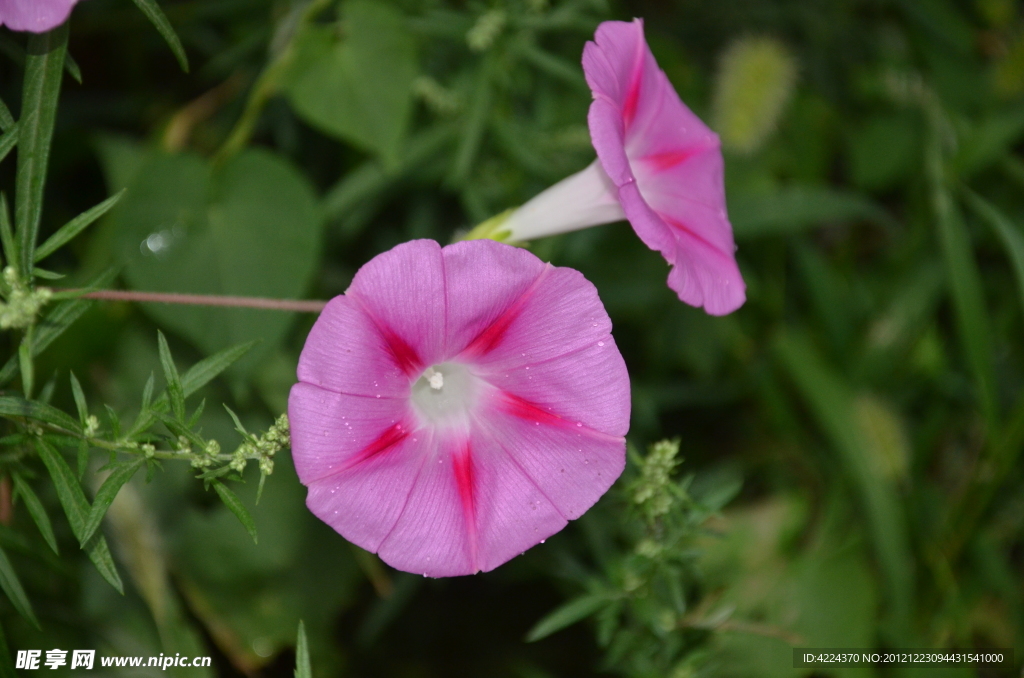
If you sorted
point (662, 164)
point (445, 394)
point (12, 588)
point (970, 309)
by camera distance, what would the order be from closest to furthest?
point (12, 588) < point (445, 394) < point (662, 164) < point (970, 309)

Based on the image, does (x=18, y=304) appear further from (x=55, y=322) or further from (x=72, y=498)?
(x=72, y=498)

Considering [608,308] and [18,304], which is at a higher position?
[18,304]

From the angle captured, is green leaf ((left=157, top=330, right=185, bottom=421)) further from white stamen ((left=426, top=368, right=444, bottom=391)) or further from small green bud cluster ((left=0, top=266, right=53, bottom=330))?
white stamen ((left=426, top=368, right=444, bottom=391))

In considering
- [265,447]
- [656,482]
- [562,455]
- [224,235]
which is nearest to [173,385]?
[265,447]

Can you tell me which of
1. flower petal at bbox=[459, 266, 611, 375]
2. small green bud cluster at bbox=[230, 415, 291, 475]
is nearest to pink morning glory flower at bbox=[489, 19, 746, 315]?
flower petal at bbox=[459, 266, 611, 375]

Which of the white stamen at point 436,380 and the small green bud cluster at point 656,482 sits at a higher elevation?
the white stamen at point 436,380

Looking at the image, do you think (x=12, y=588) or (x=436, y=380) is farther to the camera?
(x=436, y=380)

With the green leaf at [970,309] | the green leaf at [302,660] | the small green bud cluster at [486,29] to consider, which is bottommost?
the green leaf at [970,309]

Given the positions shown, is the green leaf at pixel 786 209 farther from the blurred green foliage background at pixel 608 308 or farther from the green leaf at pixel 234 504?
the green leaf at pixel 234 504

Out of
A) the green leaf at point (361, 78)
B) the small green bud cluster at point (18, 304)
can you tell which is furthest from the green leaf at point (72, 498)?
the green leaf at point (361, 78)
